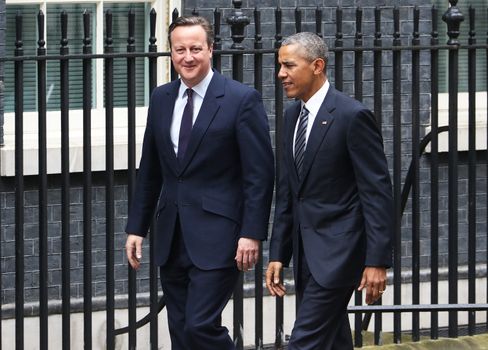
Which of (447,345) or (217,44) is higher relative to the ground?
(217,44)

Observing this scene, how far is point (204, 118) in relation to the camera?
7.22 meters

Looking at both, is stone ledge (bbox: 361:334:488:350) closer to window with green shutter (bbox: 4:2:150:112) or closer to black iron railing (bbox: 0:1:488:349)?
black iron railing (bbox: 0:1:488:349)

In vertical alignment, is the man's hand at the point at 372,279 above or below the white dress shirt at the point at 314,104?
below

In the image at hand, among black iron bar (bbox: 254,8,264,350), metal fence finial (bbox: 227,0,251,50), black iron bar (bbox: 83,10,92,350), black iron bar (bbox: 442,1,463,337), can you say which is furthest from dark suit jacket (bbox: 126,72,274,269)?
black iron bar (bbox: 442,1,463,337)

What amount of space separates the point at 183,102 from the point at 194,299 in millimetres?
825

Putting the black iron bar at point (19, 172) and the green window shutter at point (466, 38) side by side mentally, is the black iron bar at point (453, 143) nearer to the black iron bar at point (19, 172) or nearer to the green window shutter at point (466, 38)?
the black iron bar at point (19, 172)

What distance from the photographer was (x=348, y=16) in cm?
1098

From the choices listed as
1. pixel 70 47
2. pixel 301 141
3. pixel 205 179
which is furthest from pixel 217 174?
pixel 70 47

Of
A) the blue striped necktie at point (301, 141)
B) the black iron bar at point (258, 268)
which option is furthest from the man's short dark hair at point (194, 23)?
the black iron bar at point (258, 268)

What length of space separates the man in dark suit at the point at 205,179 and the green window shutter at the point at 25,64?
281 centimetres

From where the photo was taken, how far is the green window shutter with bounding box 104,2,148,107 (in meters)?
10.3

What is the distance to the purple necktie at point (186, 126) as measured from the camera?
7.23 m

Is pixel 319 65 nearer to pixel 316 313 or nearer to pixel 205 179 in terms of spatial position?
pixel 205 179

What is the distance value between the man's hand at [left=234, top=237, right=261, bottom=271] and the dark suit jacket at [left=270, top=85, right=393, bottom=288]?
0.97ft
